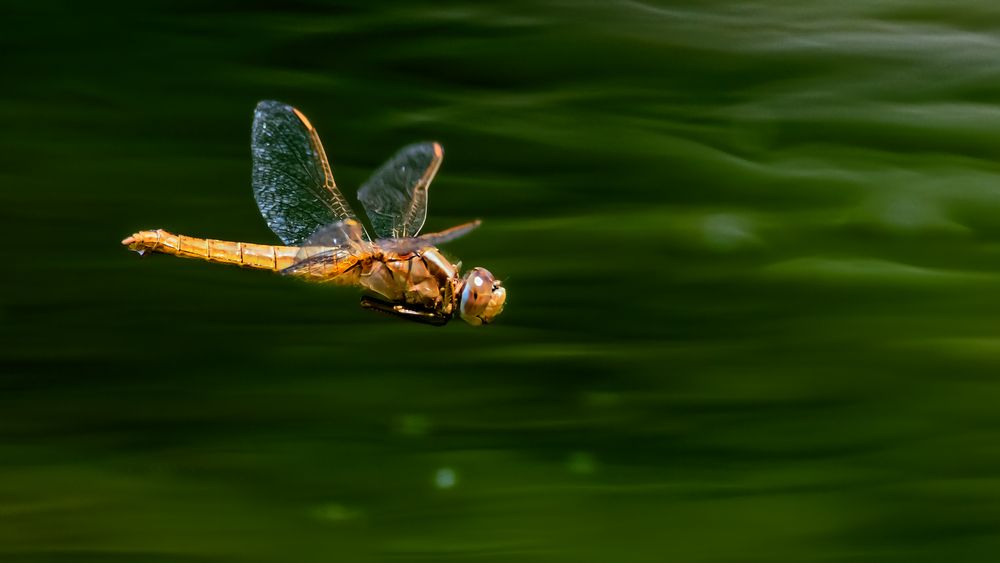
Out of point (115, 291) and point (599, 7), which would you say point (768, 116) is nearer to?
point (599, 7)

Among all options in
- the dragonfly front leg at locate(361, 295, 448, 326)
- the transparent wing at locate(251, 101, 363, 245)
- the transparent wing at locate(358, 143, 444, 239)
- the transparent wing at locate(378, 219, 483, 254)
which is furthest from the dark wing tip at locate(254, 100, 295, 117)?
the dragonfly front leg at locate(361, 295, 448, 326)

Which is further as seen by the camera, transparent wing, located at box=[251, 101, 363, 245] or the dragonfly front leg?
transparent wing, located at box=[251, 101, 363, 245]

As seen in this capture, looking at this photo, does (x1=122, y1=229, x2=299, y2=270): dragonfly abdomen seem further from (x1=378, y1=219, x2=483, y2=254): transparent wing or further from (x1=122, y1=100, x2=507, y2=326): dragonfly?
(x1=378, y1=219, x2=483, y2=254): transparent wing

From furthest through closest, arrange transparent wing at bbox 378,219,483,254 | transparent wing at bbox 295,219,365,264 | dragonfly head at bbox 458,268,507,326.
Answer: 1. transparent wing at bbox 295,219,365,264
2. dragonfly head at bbox 458,268,507,326
3. transparent wing at bbox 378,219,483,254

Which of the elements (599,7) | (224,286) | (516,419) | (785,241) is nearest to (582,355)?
(516,419)

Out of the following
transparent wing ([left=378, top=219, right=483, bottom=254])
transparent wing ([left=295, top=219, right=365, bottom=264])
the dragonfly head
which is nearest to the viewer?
transparent wing ([left=378, top=219, right=483, bottom=254])

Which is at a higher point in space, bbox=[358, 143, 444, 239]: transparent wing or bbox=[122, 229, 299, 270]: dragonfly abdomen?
bbox=[358, 143, 444, 239]: transparent wing

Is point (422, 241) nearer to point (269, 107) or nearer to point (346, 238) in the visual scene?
point (346, 238)
